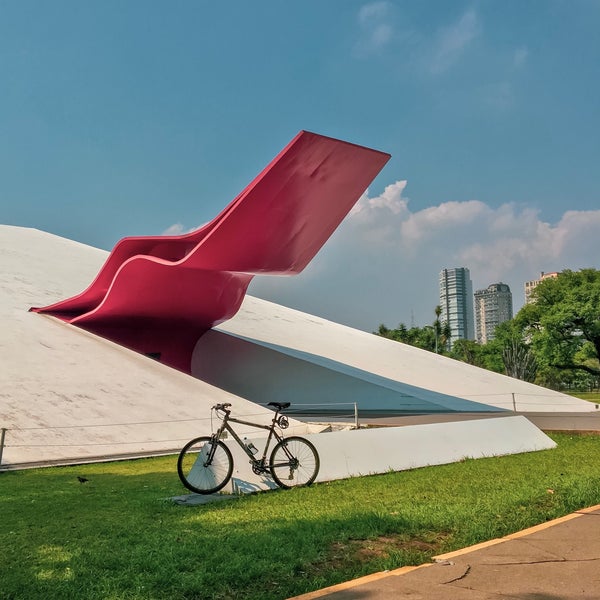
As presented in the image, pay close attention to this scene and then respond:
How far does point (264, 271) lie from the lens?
43.6 ft

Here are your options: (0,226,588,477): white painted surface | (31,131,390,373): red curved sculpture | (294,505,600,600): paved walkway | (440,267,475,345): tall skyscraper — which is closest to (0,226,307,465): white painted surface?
(0,226,588,477): white painted surface

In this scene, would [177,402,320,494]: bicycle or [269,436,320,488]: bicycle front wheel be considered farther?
[269,436,320,488]: bicycle front wheel

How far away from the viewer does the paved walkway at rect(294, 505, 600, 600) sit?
279 centimetres

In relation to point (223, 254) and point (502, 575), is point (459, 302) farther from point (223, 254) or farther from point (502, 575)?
point (502, 575)

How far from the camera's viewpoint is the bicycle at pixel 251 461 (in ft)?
17.6

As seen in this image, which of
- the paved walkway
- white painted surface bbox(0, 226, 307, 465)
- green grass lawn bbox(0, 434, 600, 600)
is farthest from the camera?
white painted surface bbox(0, 226, 307, 465)

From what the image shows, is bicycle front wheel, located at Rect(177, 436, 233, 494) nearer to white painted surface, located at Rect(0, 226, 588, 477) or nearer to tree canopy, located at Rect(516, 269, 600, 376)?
white painted surface, located at Rect(0, 226, 588, 477)

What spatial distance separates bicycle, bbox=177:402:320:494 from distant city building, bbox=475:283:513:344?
13801cm

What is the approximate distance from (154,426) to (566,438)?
691 cm

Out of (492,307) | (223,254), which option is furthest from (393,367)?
(492,307)

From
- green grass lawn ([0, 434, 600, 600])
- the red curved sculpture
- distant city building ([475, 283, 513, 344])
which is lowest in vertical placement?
green grass lawn ([0, 434, 600, 600])

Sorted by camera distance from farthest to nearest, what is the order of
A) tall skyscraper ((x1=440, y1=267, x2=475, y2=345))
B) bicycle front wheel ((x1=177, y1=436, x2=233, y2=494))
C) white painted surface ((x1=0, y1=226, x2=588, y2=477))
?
tall skyscraper ((x1=440, y1=267, x2=475, y2=345))
white painted surface ((x1=0, y1=226, x2=588, y2=477))
bicycle front wheel ((x1=177, y1=436, x2=233, y2=494))

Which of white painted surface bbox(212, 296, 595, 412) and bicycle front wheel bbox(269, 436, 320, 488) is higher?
white painted surface bbox(212, 296, 595, 412)

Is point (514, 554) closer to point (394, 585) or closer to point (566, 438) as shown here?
point (394, 585)
